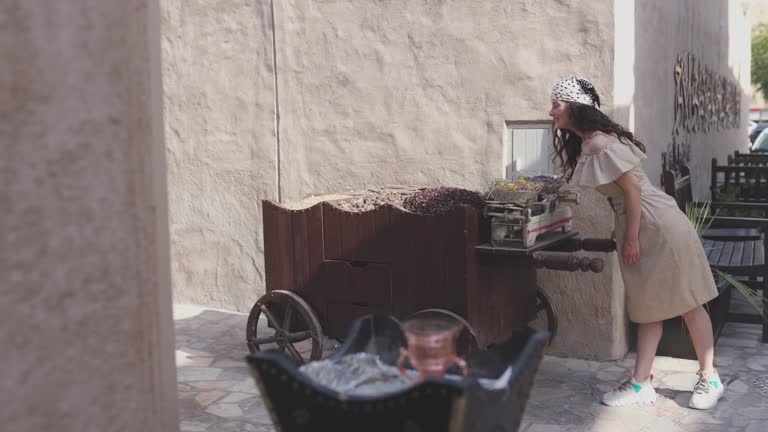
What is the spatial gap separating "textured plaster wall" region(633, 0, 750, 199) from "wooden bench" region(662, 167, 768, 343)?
0.88ft

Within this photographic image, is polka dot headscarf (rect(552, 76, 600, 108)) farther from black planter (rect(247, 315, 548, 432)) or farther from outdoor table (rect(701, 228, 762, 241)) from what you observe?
outdoor table (rect(701, 228, 762, 241))

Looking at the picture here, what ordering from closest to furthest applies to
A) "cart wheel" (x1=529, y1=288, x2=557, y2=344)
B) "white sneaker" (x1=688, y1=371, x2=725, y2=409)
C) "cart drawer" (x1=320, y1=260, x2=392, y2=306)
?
1. "white sneaker" (x1=688, y1=371, x2=725, y2=409)
2. "cart drawer" (x1=320, y1=260, x2=392, y2=306)
3. "cart wheel" (x1=529, y1=288, x2=557, y2=344)

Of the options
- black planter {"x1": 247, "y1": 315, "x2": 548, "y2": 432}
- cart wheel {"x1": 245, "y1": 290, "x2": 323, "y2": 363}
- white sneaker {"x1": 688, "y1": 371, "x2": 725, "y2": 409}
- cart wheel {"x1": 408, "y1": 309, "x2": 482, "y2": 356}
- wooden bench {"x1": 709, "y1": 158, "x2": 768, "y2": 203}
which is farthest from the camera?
wooden bench {"x1": 709, "y1": 158, "x2": 768, "y2": 203}

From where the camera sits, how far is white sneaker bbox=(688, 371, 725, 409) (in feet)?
14.5

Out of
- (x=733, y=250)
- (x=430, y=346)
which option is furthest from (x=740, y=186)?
(x=430, y=346)

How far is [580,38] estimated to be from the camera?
520 centimetres

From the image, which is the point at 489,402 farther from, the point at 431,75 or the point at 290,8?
the point at 290,8

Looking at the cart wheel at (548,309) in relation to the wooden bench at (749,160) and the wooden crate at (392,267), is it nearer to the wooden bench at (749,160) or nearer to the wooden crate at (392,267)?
the wooden crate at (392,267)

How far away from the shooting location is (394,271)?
458 cm

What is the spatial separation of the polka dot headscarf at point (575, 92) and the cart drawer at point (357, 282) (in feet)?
4.36

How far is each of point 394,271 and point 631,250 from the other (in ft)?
4.21

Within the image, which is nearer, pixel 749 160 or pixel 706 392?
pixel 706 392

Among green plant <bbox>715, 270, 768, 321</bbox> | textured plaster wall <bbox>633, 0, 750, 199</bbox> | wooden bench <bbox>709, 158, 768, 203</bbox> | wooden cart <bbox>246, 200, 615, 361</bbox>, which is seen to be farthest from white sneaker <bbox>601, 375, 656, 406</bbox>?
Result: wooden bench <bbox>709, 158, 768, 203</bbox>

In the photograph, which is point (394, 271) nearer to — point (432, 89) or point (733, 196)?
point (432, 89)
